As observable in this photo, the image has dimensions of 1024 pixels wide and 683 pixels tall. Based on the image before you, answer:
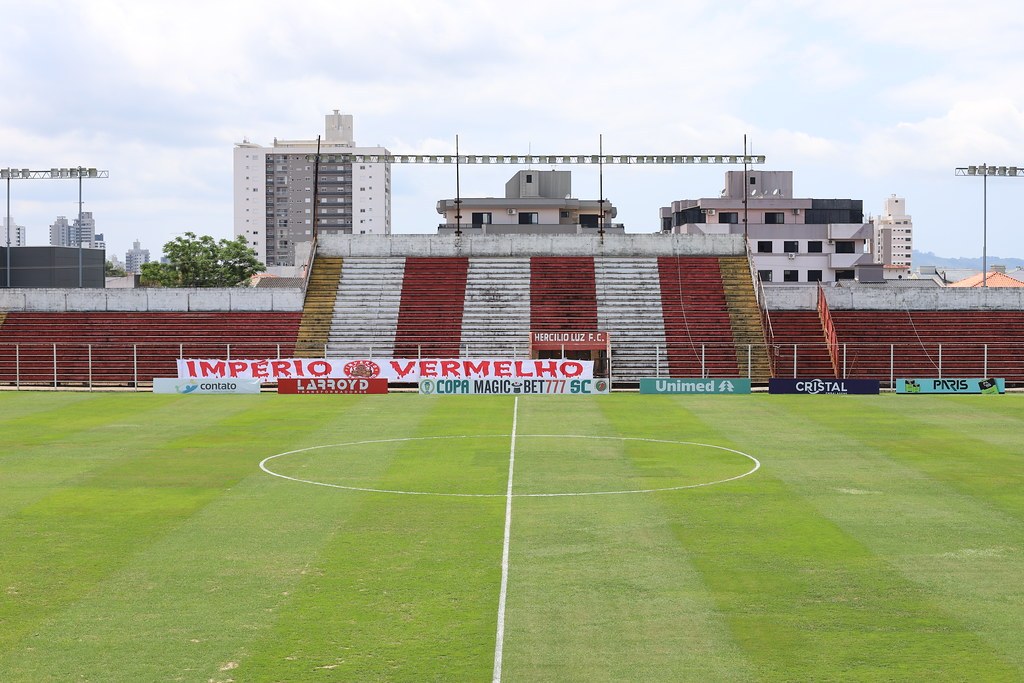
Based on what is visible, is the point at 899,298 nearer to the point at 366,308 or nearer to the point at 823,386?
the point at 823,386

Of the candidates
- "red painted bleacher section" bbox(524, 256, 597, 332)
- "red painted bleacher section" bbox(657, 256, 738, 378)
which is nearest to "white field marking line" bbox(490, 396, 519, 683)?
"red painted bleacher section" bbox(657, 256, 738, 378)

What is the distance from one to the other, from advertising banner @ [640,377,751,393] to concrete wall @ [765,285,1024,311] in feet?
62.9

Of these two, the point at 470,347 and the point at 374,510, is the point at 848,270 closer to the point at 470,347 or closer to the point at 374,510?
the point at 470,347

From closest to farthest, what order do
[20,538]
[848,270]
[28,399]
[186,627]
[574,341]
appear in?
[186,627], [20,538], [28,399], [574,341], [848,270]

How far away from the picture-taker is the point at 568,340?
219ft

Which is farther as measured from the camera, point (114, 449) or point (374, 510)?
point (114, 449)

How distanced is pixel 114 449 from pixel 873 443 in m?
25.4

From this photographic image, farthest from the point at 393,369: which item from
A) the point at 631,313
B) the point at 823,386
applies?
the point at 823,386

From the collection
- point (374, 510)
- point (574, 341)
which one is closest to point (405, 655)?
point (374, 510)

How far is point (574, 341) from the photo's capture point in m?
66.6

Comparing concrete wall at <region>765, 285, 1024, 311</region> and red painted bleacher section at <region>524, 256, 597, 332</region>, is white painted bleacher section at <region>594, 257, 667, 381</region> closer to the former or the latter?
red painted bleacher section at <region>524, 256, 597, 332</region>

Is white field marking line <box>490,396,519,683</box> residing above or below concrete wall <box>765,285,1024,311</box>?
below

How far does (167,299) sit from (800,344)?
41.7 meters

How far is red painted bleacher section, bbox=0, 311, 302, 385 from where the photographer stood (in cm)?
6644
